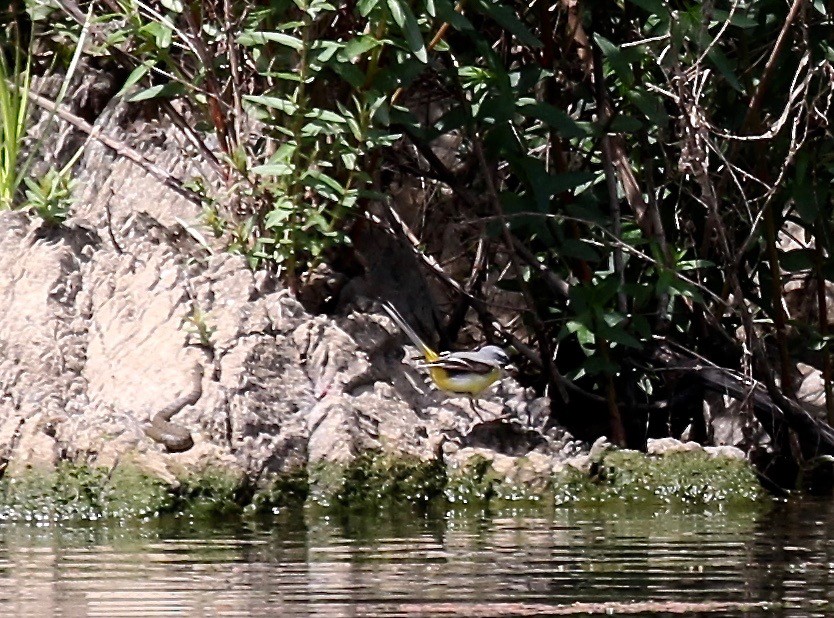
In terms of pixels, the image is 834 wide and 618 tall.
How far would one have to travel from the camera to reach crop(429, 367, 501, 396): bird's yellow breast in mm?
7238

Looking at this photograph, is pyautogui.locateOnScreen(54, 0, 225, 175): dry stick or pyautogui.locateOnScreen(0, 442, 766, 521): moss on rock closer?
pyautogui.locateOnScreen(0, 442, 766, 521): moss on rock

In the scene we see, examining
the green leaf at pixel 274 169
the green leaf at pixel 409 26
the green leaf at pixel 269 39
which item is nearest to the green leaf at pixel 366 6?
the green leaf at pixel 409 26

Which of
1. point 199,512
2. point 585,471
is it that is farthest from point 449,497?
point 199,512

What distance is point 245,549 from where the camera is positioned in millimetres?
5941

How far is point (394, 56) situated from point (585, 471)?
Answer: 189 cm

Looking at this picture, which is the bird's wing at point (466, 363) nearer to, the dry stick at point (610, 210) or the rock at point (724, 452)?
the dry stick at point (610, 210)

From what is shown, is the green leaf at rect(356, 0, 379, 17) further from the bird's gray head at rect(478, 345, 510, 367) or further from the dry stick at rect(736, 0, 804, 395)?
the dry stick at rect(736, 0, 804, 395)

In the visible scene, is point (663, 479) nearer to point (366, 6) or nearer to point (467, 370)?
point (467, 370)

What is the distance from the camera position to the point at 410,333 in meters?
7.65

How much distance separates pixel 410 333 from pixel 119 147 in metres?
1.82

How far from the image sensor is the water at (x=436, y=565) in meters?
4.68

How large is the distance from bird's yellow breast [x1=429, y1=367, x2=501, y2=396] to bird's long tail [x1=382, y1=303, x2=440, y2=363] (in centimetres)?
14

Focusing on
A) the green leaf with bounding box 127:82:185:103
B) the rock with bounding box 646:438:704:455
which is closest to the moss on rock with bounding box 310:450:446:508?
the rock with bounding box 646:438:704:455

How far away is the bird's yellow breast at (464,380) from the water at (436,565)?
548mm
